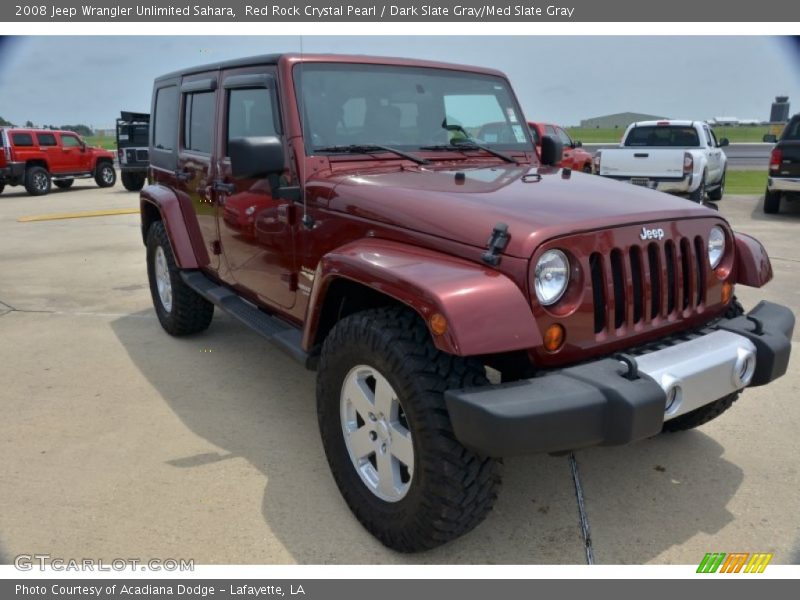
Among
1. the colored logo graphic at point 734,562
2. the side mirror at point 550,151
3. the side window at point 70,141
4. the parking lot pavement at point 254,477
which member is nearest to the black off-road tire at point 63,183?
the side window at point 70,141

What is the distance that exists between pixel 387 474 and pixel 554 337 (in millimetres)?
839

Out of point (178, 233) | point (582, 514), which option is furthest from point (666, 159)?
point (582, 514)

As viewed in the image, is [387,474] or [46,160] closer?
[387,474]

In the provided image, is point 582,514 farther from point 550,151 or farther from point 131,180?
point 131,180

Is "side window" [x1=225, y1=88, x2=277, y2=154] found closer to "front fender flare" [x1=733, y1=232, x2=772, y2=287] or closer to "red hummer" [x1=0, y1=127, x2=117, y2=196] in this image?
"front fender flare" [x1=733, y1=232, x2=772, y2=287]

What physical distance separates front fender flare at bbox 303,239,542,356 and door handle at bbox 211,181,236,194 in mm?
1710

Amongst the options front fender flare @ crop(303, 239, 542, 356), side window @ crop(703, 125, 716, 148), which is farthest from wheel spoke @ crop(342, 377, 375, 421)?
side window @ crop(703, 125, 716, 148)

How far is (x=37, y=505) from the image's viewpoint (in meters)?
2.88

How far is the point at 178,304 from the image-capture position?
4941 mm

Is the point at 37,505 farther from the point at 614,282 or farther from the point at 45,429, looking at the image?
the point at 614,282

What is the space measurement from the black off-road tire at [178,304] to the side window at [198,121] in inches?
29.7

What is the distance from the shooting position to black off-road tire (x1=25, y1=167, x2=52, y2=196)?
1803 centimetres

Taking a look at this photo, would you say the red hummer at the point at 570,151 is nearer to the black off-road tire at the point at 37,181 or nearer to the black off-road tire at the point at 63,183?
the black off-road tire at the point at 37,181

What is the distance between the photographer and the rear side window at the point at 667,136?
42.2 feet
